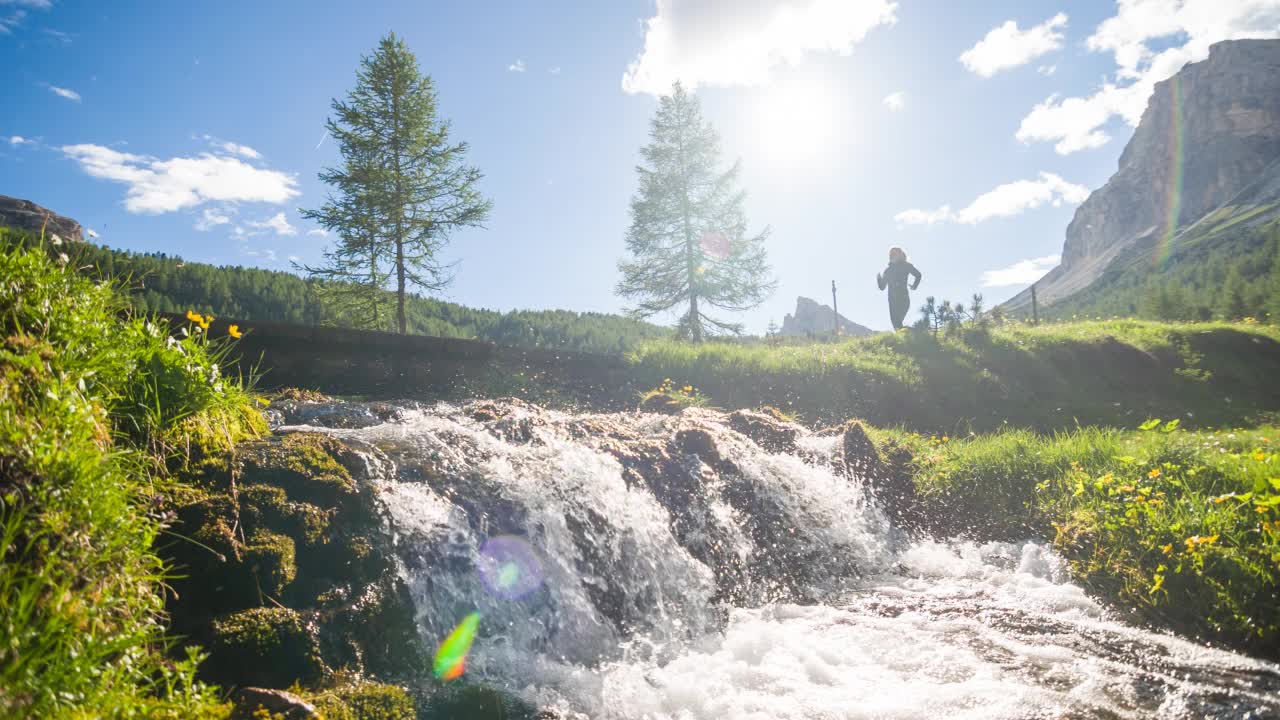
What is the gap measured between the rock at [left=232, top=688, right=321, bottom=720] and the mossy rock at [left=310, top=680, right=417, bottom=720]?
0.36 ft

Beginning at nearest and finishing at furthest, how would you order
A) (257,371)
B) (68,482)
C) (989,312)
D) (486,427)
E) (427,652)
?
1. (68,482)
2. (427,652)
3. (486,427)
4. (257,371)
5. (989,312)

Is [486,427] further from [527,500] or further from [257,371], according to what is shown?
[257,371]

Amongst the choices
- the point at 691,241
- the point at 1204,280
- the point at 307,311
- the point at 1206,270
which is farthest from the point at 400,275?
the point at 1206,270

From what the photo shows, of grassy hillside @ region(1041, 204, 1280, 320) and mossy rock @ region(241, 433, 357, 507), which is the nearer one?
mossy rock @ region(241, 433, 357, 507)

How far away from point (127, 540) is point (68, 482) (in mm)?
308

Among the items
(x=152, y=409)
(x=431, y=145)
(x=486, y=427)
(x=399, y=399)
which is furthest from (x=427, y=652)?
(x=431, y=145)

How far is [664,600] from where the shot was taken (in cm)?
420

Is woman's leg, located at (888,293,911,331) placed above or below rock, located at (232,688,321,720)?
above

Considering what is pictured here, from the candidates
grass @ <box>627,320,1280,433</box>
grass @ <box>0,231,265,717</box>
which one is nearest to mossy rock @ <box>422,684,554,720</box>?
grass @ <box>0,231,265,717</box>

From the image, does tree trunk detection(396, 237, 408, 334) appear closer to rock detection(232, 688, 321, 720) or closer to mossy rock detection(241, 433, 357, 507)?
mossy rock detection(241, 433, 357, 507)

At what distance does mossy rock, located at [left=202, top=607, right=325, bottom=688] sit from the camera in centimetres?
242

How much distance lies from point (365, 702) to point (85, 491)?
1.41 metres

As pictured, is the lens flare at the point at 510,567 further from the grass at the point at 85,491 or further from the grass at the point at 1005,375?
the grass at the point at 1005,375

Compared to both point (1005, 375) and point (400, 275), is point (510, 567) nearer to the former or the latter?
point (1005, 375)
